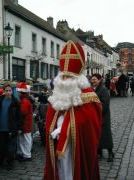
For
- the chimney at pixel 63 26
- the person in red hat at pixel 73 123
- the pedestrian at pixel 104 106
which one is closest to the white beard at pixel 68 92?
the person in red hat at pixel 73 123

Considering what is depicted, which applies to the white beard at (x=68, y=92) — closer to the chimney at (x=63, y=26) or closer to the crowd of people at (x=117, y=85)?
the crowd of people at (x=117, y=85)

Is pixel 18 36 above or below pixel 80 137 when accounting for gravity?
above

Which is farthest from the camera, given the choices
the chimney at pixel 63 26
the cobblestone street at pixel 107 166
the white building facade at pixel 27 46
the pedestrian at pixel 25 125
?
the chimney at pixel 63 26

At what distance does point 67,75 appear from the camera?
5418mm

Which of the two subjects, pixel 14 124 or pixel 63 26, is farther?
pixel 63 26

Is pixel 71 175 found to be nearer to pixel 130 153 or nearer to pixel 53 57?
pixel 130 153

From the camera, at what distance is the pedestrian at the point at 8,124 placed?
27.1ft

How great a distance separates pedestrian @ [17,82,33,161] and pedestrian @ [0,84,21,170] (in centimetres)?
42

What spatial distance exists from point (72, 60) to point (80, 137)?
937mm

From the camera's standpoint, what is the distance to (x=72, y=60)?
5.38 m

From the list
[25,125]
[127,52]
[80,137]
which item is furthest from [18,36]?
[127,52]

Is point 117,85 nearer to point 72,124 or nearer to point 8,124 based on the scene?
point 8,124

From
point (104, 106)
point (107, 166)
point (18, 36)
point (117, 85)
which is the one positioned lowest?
point (107, 166)

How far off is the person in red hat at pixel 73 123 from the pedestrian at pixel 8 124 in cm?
288
